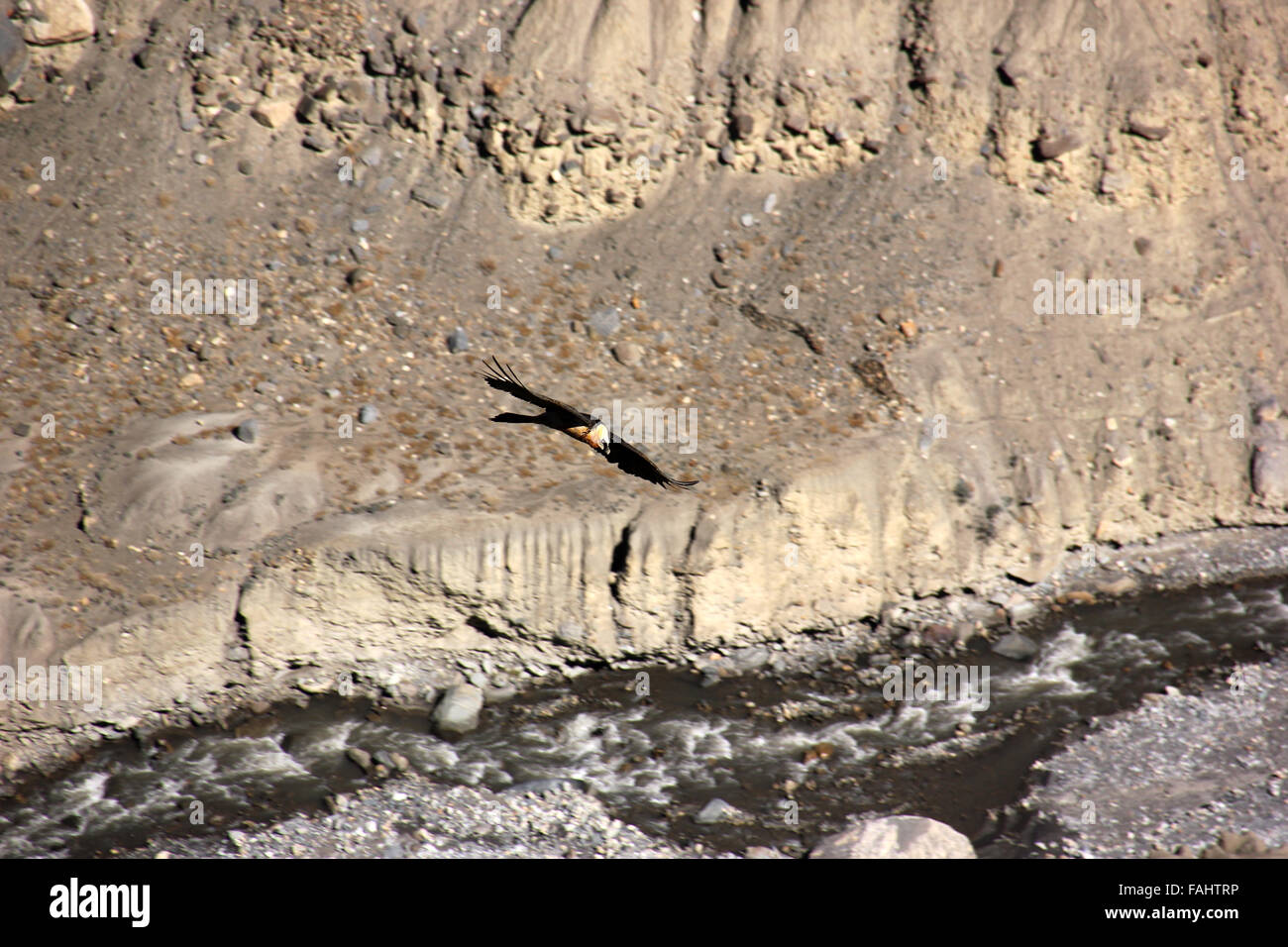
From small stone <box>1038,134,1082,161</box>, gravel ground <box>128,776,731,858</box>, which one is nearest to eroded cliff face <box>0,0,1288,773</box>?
small stone <box>1038,134,1082,161</box>

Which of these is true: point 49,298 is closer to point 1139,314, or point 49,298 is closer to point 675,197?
point 675,197

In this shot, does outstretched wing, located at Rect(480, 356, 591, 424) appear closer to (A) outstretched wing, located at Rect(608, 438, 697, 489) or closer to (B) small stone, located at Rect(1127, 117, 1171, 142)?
(A) outstretched wing, located at Rect(608, 438, 697, 489)

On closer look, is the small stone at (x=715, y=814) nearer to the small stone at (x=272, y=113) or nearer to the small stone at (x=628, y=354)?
the small stone at (x=628, y=354)

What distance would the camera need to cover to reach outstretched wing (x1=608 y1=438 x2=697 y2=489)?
33.8ft

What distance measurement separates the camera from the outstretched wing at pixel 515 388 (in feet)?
33.4

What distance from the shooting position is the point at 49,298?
1112 centimetres

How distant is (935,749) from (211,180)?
9961 mm

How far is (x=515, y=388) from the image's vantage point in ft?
35.6

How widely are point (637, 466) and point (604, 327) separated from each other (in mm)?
1846

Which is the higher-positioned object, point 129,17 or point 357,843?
point 129,17
